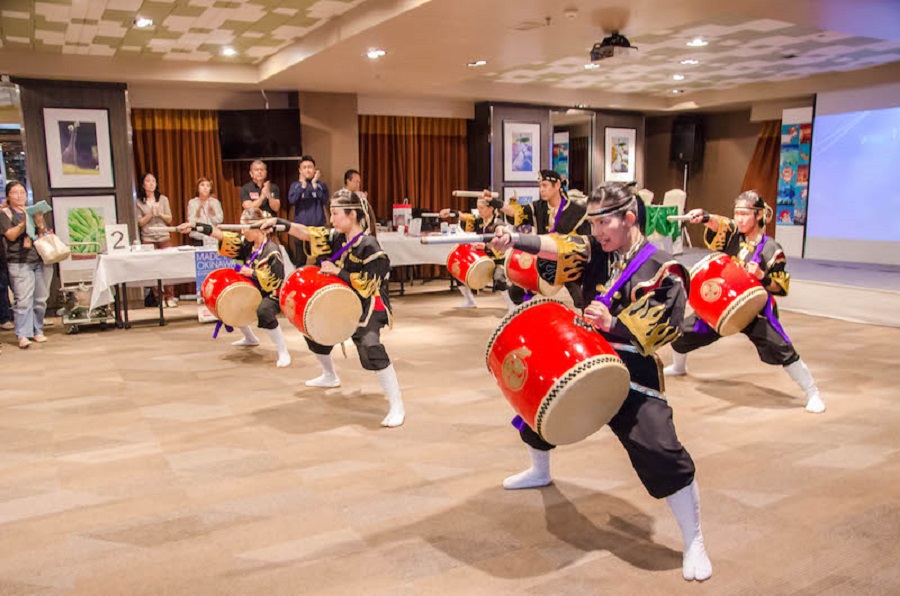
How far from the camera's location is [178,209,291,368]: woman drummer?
4645mm

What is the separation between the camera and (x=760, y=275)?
3773mm

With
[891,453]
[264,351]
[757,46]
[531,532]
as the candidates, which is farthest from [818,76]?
[531,532]

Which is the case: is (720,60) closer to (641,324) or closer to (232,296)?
(232,296)

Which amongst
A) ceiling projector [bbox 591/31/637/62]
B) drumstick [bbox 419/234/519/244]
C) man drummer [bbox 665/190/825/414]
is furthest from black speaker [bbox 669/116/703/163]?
drumstick [bbox 419/234/519/244]

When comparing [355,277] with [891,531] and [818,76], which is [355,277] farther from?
[818,76]

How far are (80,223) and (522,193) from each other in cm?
586

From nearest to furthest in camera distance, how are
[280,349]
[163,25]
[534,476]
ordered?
[534,476]
[280,349]
[163,25]

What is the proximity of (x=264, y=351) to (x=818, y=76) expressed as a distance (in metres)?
8.29

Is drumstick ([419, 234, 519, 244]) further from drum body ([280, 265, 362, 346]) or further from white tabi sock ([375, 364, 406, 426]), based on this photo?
white tabi sock ([375, 364, 406, 426])

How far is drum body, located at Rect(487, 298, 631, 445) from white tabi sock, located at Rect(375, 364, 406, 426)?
159cm

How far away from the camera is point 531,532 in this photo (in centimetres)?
252

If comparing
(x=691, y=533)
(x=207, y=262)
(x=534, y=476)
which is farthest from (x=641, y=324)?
(x=207, y=262)

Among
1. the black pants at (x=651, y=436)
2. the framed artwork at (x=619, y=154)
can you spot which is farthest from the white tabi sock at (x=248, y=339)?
the framed artwork at (x=619, y=154)

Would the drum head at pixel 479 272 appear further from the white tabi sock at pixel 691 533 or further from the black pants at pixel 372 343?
the white tabi sock at pixel 691 533
